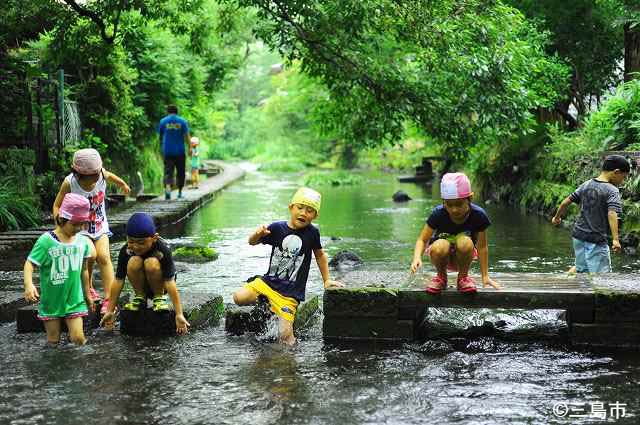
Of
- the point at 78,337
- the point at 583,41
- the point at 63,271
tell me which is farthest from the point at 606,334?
the point at 583,41

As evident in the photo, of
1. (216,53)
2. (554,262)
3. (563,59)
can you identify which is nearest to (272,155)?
(216,53)

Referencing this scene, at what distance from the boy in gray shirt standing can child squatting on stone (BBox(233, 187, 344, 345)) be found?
2.88 metres

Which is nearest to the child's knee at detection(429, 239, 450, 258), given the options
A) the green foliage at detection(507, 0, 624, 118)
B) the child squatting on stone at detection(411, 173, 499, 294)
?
the child squatting on stone at detection(411, 173, 499, 294)

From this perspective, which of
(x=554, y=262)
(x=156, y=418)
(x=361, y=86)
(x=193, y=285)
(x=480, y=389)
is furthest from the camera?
(x=361, y=86)

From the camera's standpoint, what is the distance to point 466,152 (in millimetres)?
15172

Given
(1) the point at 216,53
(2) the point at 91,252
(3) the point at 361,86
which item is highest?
(1) the point at 216,53

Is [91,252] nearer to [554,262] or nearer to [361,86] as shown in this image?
[554,262]

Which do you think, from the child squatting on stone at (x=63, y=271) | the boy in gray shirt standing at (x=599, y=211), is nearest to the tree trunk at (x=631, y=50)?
the boy in gray shirt standing at (x=599, y=211)

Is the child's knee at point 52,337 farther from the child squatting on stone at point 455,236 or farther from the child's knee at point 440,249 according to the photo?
the child's knee at point 440,249

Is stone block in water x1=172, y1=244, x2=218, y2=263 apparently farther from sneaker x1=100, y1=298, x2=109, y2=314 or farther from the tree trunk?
the tree trunk

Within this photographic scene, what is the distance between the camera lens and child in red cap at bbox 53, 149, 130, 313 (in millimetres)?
6965

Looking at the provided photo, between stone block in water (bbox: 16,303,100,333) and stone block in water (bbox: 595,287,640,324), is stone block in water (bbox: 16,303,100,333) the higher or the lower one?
the lower one

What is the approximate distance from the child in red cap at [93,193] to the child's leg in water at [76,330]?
76 centimetres

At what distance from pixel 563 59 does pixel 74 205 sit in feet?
54.8
